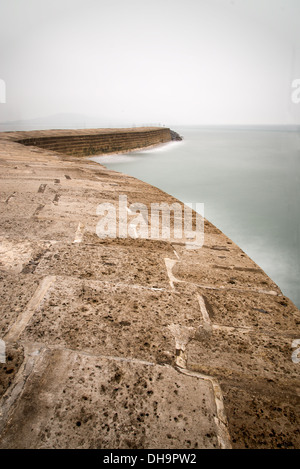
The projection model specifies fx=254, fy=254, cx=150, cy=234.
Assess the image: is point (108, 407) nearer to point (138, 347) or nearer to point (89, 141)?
point (138, 347)

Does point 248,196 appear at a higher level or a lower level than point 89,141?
lower

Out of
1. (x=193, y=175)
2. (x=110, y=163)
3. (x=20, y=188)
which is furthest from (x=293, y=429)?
(x=110, y=163)

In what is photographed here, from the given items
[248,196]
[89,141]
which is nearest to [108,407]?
[248,196]

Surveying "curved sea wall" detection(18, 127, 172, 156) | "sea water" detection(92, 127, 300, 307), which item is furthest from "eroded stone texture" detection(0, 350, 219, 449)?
"curved sea wall" detection(18, 127, 172, 156)

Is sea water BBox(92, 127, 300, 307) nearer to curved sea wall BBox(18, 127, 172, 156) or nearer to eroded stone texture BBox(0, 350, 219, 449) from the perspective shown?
curved sea wall BBox(18, 127, 172, 156)

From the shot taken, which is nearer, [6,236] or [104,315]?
[104,315]

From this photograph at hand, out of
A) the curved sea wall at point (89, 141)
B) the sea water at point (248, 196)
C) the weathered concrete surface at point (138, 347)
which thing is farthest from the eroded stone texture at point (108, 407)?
the curved sea wall at point (89, 141)
